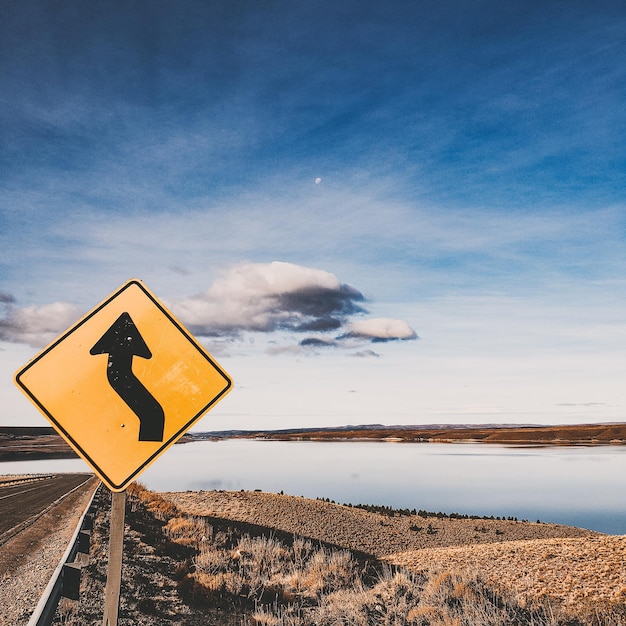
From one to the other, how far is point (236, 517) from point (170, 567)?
39.5 ft

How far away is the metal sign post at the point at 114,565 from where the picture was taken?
10.2 feet

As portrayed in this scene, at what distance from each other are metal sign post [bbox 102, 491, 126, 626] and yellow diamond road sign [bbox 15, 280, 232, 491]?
133 mm

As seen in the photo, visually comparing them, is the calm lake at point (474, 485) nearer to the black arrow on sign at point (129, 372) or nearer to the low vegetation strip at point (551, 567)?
the low vegetation strip at point (551, 567)

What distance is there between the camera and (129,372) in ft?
11.5

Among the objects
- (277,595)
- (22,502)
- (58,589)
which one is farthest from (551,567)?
(22,502)

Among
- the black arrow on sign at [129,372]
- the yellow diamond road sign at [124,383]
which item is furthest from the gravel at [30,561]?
the black arrow on sign at [129,372]

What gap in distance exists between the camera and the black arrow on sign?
339 centimetres

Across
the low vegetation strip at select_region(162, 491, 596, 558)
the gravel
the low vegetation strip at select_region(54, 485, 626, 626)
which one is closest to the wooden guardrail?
the low vegetation strip at select_region(54, 485, 626, 626)

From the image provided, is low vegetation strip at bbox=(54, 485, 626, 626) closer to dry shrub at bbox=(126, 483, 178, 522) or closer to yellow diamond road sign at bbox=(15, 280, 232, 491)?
yellow diamond road sign at bbox=(15, 280, 232, 491)

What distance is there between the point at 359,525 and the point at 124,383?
20401 mm

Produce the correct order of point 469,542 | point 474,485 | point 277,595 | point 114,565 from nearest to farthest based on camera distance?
1. point 114,565
2. point 277,595
3. point 469,542
4. point 474,485

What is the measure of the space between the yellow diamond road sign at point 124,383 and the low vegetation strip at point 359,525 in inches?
648

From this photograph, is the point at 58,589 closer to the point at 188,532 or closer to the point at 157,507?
the point at 188,532

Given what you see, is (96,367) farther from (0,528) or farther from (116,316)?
(0,528)
